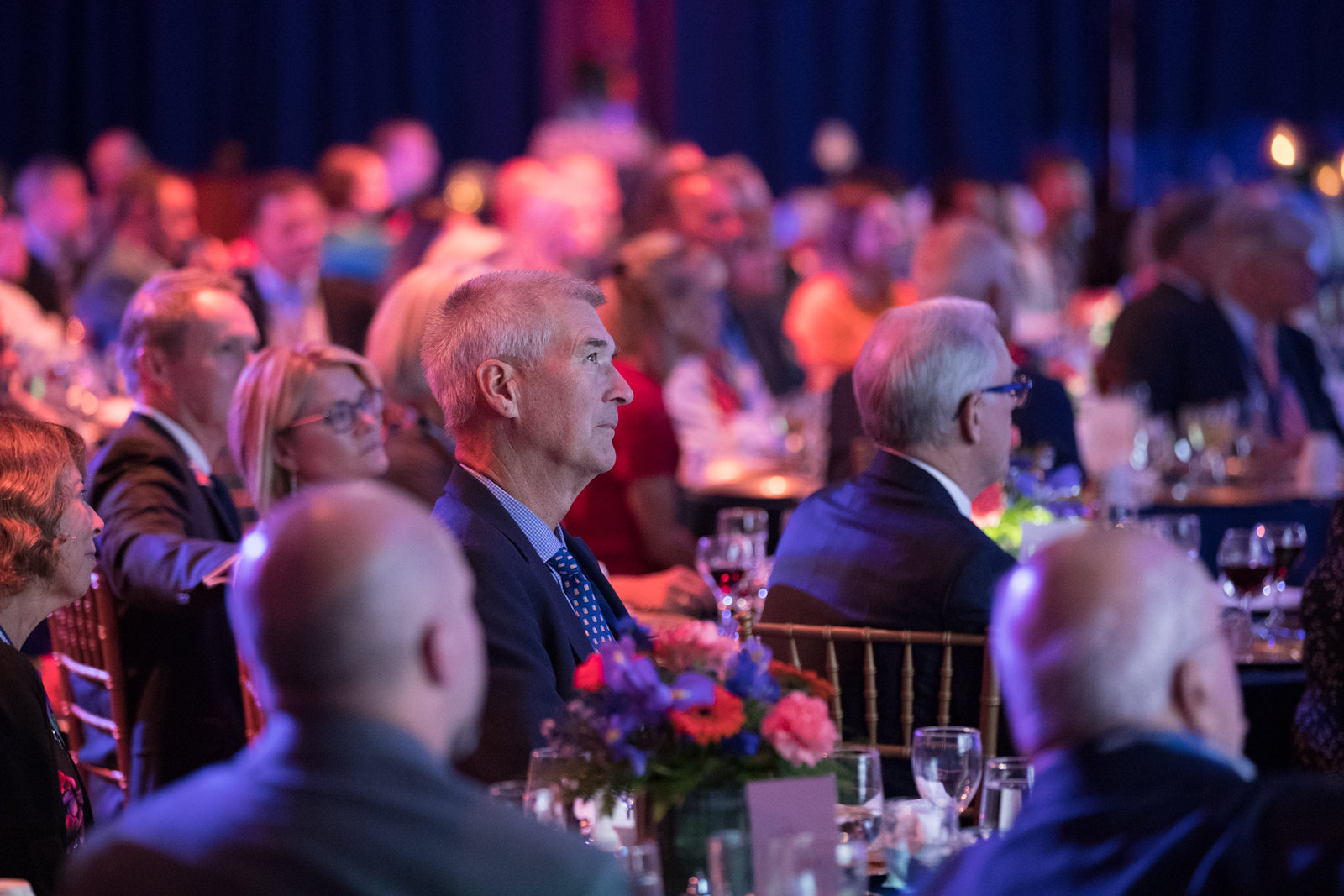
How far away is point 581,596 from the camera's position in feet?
8.64

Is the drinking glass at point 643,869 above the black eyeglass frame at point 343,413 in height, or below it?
below

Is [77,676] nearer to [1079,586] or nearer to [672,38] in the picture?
[1079,586]

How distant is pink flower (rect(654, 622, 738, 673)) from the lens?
1.86m

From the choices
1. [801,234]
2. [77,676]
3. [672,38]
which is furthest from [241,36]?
[77,676]

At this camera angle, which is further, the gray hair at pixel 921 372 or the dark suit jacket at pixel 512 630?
the gray hair at pixel 921 372

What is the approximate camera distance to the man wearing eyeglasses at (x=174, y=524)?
3172 mm

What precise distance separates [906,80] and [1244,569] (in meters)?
11.9

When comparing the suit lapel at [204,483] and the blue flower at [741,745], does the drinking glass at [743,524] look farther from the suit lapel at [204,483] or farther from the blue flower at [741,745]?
the blue flower at [741,745]

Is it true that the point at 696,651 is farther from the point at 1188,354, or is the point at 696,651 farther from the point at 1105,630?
the point at 1188,354

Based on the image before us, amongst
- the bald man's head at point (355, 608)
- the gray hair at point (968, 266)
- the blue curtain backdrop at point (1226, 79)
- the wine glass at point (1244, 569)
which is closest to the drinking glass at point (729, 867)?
the bald man's head at point (355, 608)

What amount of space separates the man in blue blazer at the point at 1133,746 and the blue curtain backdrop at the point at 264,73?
45.0 feet

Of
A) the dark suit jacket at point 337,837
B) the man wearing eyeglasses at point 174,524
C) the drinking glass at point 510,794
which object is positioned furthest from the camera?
the man wearing eyeglasses at point 174,524

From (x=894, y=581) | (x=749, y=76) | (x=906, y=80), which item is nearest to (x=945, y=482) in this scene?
(x=894, y=581)

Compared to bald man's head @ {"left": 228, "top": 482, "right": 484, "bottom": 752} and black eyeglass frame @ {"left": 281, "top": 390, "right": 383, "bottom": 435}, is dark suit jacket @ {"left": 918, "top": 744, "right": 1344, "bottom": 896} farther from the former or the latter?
black eyeglass frame @ {"left": 281, "top": 390, "right": 383, "bottom": 435}
